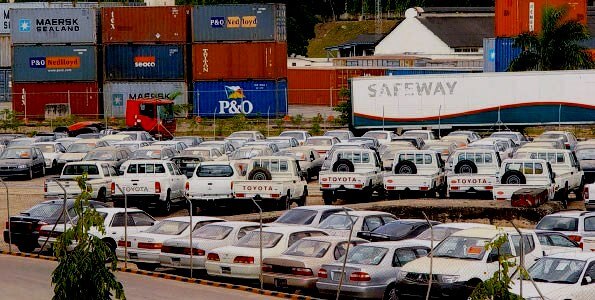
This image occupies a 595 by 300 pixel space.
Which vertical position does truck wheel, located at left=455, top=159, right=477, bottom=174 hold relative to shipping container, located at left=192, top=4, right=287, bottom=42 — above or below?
below

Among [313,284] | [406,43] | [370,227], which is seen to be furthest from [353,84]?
[406,43]

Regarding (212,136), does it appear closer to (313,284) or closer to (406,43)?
(313,284)

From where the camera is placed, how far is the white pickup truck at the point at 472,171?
3547 centimetres

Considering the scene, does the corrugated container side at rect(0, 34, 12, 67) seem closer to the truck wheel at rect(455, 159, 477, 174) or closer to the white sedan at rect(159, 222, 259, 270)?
the truck wheel at rect(455, 159, 477, 174)

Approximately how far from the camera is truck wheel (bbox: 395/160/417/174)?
1470 inches

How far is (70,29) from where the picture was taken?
80.8 meters

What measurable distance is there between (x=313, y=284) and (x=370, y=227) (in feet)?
15.6

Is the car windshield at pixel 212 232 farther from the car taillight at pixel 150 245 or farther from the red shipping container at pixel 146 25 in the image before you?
the red shipping container at pixel 146 25

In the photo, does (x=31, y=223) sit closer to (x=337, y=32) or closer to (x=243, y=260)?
(x=243, y=260)

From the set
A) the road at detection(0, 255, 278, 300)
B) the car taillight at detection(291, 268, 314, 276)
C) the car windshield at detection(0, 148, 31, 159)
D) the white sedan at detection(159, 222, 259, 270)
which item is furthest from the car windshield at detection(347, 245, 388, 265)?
the car windshield at detection(0, 148, 31, 159)

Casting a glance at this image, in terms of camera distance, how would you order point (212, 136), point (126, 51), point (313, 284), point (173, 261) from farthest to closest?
point (126, 51)
point (212, 136)
point (173, 261)
point (313, 284)

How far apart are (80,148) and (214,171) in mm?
14296

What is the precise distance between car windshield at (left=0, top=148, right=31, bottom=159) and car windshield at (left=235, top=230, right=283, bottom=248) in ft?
79.3

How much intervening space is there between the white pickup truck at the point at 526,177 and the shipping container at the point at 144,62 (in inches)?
1845
